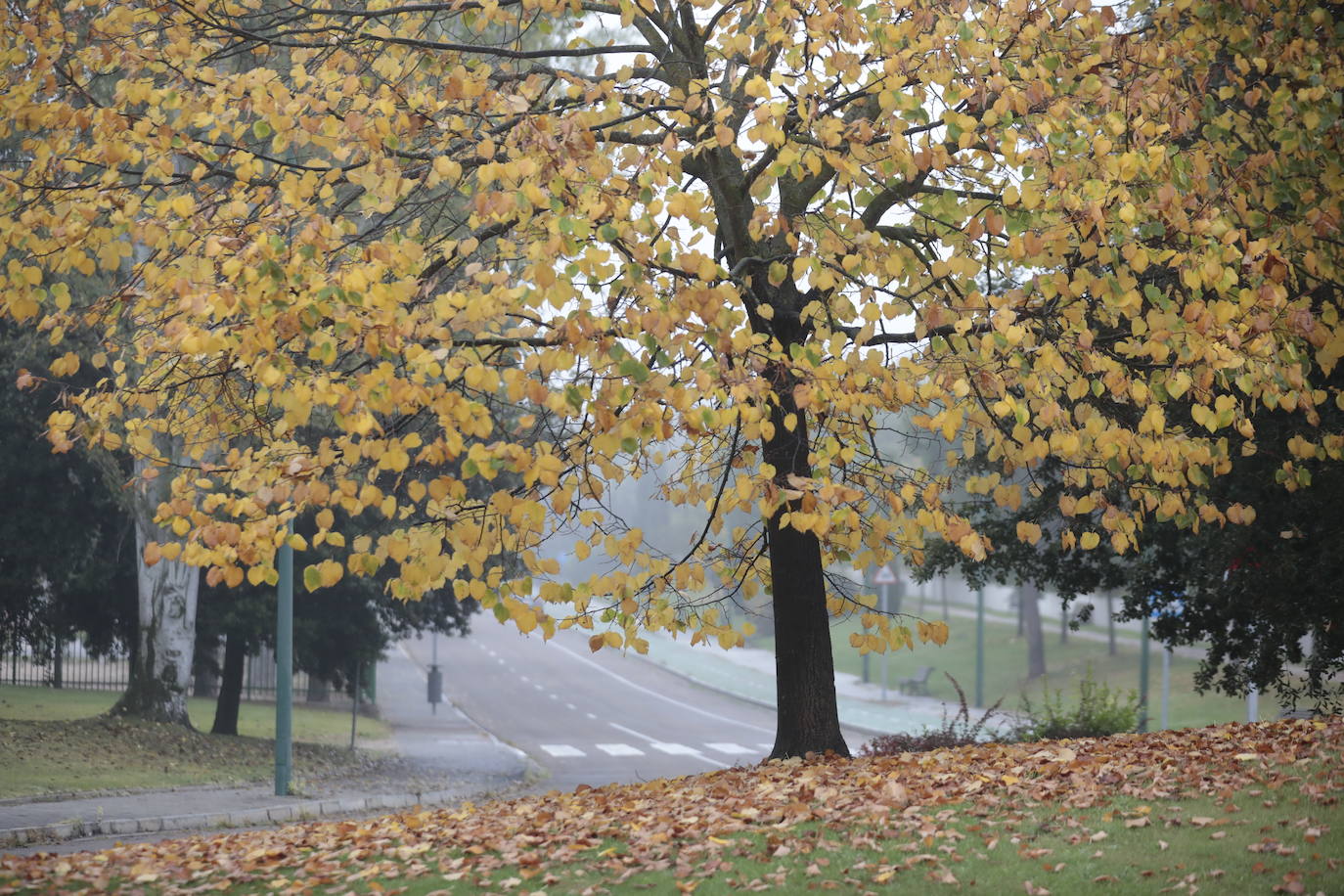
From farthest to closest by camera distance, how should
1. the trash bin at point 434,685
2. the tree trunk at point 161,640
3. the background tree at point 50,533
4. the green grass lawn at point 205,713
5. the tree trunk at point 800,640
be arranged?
the trash bin at point 434,685
the green grass lawn at point 205,713
the background tree at point 50,533
the tree trunk at point 161,640
the tree trunk at point 800,640

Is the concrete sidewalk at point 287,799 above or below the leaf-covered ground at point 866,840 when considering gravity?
below

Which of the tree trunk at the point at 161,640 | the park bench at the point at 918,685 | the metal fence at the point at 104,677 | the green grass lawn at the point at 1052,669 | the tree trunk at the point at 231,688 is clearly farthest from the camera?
the park bench at the point at 918,685

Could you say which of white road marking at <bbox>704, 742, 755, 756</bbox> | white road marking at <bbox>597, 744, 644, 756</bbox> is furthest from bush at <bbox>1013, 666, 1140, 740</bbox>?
white road marking at <bbox>597, 744, 644, 756</bbox>

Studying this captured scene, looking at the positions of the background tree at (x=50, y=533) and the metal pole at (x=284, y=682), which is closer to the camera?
the metal pole at (x=284, y=682)

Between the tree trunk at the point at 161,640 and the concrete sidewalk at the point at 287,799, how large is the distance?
146 inches

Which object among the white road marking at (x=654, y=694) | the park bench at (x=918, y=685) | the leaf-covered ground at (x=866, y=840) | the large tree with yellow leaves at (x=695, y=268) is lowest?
the white road marking at (x=654, y=694)

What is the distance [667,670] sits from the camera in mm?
56219

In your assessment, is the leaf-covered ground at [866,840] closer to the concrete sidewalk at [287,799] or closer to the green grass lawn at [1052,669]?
the concrete sidewalk at [287,799]

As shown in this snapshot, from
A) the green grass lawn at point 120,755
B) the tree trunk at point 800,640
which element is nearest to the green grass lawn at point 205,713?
the green grass lawn at point 120,755

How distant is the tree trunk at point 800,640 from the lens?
9555 mm

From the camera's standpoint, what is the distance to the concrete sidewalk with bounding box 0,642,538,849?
42.0 ft

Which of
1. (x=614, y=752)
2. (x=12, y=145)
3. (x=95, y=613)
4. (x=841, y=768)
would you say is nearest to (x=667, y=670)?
(x=614, y=752)

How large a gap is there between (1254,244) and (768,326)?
10.4ft

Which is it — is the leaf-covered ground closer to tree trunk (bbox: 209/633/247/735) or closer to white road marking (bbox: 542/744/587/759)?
tree trunk (bbox: 209/633/247/735)
